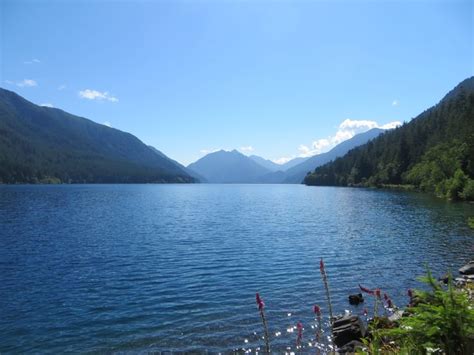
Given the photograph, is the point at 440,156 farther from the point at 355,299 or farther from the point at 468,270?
the point at 355,299

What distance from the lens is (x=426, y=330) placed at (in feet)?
25.0

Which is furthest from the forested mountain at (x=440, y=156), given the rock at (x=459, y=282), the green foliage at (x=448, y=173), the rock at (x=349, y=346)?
the rock at (x=349, y=346)

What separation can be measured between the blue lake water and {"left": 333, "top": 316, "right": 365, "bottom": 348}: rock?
212 centimetres

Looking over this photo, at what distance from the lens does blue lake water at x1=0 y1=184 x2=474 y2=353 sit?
19.9 metres

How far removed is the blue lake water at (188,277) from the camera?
19.9 metres

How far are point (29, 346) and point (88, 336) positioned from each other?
9.49 feet

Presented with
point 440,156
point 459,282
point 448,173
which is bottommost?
point 459,282

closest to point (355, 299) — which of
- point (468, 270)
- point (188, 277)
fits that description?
point (468, 270)

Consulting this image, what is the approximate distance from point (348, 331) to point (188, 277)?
16.3 meters

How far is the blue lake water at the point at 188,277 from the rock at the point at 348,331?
2.12m

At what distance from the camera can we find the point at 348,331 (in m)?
18.1

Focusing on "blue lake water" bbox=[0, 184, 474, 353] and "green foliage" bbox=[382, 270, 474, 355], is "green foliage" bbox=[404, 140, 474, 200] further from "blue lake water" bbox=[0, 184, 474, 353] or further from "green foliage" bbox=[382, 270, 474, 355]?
"green foliage" bbox=[382, 270, 474, 355]

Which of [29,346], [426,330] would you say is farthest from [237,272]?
[426,330]

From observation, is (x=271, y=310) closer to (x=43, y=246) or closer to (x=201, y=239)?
(x=201, y=239)
